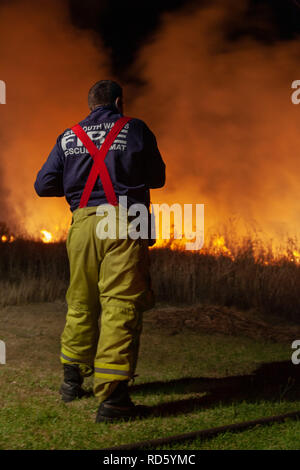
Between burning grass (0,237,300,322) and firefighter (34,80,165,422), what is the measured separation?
176 inches

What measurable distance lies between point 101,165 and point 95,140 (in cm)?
21

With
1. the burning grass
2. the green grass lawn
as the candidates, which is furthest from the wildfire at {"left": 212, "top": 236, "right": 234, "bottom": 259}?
the green grass lawn

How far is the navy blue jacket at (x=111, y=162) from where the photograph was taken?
3.64 metres

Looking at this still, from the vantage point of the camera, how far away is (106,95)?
12.7 feet

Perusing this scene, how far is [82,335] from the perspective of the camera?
370cm

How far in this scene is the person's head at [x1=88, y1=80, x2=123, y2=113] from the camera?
388 cm

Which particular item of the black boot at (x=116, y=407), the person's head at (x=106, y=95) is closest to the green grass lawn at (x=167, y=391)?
the black boot at (x=116, y=407)

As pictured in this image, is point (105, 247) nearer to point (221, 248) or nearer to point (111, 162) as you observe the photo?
point (111, 162)

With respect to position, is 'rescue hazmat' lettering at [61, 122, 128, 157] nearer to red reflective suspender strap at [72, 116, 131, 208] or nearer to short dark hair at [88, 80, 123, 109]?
red reflective suspender strap at [72, 116, 131, 208]

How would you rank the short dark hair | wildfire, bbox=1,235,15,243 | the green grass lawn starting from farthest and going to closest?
1. wildfire, bbox=1,235,15,243
2. the short dark hair
3. the green grass lawn

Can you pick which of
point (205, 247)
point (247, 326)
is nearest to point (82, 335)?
point (247, 326)

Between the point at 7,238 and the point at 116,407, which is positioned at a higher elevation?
the point at 7,238

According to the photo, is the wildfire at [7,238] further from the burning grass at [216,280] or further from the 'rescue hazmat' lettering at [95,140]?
the 'rescue hazmat' lettering at [95,140]

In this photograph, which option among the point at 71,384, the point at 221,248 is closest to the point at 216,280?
the point at 221,248
